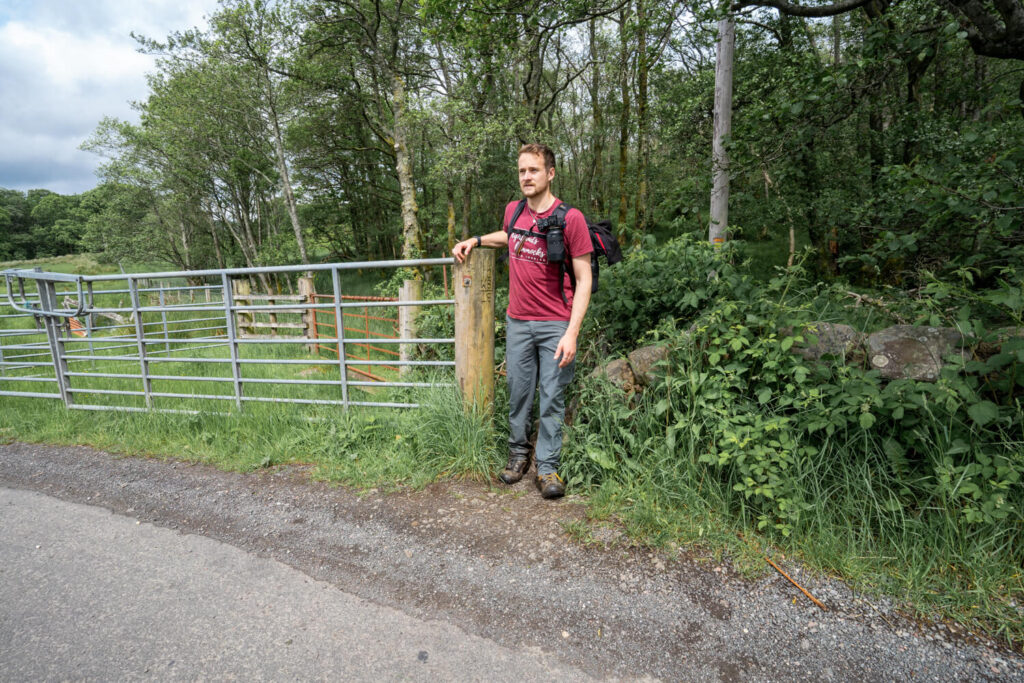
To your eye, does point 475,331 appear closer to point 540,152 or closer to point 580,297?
point 580,297

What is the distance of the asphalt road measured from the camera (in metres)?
1.88

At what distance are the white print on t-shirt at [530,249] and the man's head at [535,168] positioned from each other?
28cm

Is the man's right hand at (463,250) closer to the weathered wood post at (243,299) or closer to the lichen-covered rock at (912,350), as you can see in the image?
the lichen-covered rock at (912,350)

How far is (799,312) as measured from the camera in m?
2.88

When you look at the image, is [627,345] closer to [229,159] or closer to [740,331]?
[740,331]

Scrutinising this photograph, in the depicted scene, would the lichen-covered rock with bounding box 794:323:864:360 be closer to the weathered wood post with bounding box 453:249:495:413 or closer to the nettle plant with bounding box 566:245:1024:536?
the nettle plant with bounding box 566:245:1024:536

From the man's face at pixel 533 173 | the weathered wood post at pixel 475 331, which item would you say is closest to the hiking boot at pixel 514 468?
the weathered wood post at pixel 475 331

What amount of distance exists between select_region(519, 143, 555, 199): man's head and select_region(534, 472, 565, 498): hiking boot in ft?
6.06

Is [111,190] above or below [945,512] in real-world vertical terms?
above

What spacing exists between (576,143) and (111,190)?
31598 mm

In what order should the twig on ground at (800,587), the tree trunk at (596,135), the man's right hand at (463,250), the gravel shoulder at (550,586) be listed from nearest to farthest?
the gravel shoulder at (550,586), the twig on ground at (800,587), the man's right hand at (463,250), the tree trunk at (596,135)

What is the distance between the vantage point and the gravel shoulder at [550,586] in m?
1.87

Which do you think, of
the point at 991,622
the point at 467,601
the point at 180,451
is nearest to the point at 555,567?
the point at 467,601

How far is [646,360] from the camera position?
10.7 feet
